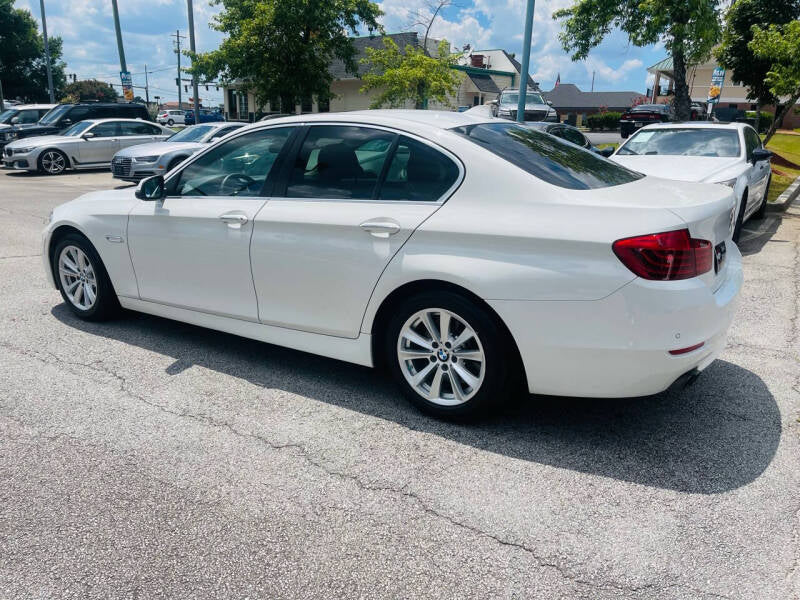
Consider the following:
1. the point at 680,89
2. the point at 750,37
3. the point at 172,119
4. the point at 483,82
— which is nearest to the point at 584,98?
the point at 483,82

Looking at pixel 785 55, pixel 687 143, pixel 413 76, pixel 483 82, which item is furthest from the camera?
pixel 483 82

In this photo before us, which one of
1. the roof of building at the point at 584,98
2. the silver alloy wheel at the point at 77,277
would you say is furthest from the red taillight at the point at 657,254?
the roof of building at the point at 584,98

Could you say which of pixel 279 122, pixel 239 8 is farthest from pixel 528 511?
pixel 239 8

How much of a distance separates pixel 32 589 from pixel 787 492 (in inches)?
124

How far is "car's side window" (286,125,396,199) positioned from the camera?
3.72 m

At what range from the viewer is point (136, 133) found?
1914cm

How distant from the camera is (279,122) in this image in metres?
4.21

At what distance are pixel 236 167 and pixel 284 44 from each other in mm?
22125

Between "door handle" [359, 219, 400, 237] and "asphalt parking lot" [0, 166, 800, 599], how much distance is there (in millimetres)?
1046

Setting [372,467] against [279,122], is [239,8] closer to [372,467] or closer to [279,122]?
[279,122]

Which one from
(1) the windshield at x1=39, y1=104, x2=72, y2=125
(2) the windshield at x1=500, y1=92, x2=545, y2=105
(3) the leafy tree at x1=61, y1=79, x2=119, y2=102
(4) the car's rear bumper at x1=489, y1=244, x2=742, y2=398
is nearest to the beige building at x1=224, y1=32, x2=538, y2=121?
(2) the windshield at x1=500, y1=92, x2=545, y2=105

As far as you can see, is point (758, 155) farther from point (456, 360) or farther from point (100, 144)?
point (100, 144)

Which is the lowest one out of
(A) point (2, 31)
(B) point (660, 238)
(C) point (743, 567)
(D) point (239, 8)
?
(C) point (743, 567)

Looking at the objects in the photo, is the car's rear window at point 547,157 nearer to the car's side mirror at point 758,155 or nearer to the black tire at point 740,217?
the black tire at point 740,217
